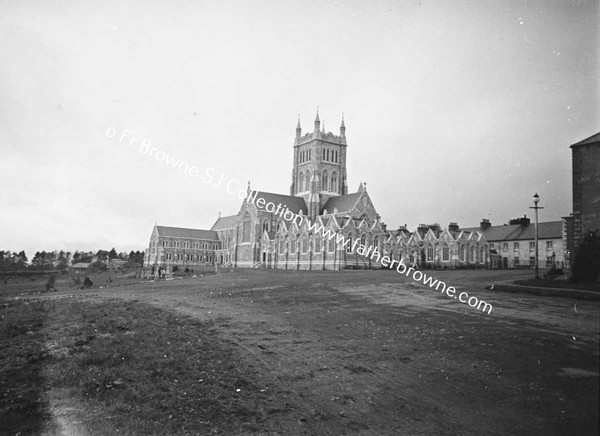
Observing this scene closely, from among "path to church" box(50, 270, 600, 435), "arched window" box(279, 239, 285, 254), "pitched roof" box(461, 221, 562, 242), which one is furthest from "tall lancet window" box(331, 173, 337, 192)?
"path to church" box(50, 270, 600, 435)

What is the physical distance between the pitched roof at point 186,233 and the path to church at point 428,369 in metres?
116

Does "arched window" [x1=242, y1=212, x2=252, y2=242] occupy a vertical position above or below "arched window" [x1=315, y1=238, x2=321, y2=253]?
above

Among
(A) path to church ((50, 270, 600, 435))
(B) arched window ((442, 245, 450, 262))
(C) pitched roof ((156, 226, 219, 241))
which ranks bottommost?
(A) path to church ((50, 270, 600, 435))

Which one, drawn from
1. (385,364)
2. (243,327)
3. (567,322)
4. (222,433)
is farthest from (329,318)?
(567,322)

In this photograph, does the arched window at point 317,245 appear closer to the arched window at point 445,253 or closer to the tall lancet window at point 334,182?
the arched window at point 445,253

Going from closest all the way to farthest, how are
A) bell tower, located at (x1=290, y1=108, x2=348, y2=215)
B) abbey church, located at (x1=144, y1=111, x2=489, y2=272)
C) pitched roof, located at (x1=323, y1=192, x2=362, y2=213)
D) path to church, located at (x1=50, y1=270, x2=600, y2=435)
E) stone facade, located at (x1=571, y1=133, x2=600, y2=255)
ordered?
path to church, located at (x1=50, y1=270, x2=600, y2=435), stone facade, located at (x1=571, y1=133, x2=600, y2=255), abbey church, located at (x1=144, y1=111, x2=489, y2=272), pitched roof, located at (x1=323, y1=192, x2=362, y2=213), bell tower, located at (x1=290, y1=108, x2=348, y2=215)

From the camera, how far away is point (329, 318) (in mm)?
13508

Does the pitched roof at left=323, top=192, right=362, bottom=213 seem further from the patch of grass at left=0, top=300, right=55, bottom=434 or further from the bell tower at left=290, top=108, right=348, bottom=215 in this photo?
the patch of grass at left=0, top=300, right=55, bottom=434

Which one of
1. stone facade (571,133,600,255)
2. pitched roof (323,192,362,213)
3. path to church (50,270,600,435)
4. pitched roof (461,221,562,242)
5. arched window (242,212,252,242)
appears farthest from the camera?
arched window (242,212,252,242)

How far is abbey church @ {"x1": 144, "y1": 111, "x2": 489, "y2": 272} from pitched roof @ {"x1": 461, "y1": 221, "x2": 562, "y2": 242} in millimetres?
10934

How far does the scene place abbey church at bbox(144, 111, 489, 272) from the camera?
65250 millimetres

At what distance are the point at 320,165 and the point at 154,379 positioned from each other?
3347 inches

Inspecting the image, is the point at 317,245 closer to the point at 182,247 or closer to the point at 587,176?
the point at 587,176

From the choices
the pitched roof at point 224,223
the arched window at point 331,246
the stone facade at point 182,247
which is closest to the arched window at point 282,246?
the arched window at point 331,246
